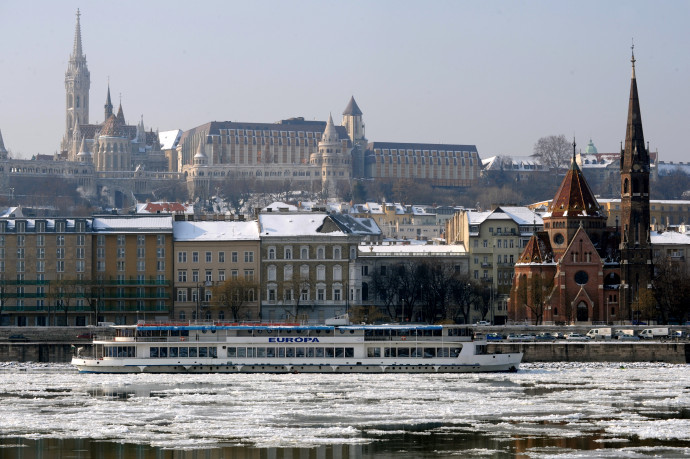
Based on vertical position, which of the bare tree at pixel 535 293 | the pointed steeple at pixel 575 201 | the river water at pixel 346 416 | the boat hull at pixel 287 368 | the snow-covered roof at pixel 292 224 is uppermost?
the pointed steeple at pixel 575 201

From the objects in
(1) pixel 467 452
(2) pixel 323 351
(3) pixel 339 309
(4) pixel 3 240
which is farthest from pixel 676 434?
(4) pixel 3 240

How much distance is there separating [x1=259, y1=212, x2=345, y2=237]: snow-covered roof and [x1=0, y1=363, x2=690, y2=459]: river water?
105 feet

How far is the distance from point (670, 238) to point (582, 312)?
805 inches

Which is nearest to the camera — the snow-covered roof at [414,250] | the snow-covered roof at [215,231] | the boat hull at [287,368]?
the boat hull at [287,368]

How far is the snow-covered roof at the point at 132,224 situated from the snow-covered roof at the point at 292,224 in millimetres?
6286

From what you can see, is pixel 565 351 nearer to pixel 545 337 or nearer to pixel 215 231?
pixel 545 337

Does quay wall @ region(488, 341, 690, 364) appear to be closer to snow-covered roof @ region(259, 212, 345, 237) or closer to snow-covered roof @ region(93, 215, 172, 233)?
snow-covered roof @ region(259, 212, 345, 237)

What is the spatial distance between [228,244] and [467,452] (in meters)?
58.5

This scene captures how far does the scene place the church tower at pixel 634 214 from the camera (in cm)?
11012

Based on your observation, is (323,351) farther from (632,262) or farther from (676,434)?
(632,262)

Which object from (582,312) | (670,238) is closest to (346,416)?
(582,312)

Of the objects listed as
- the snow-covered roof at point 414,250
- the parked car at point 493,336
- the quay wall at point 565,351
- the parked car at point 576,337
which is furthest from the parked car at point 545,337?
the snow-covered roof at point 414,250

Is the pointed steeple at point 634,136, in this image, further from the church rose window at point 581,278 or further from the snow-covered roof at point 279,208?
the snow-covered roof at point 279,208

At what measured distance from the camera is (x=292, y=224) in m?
109
